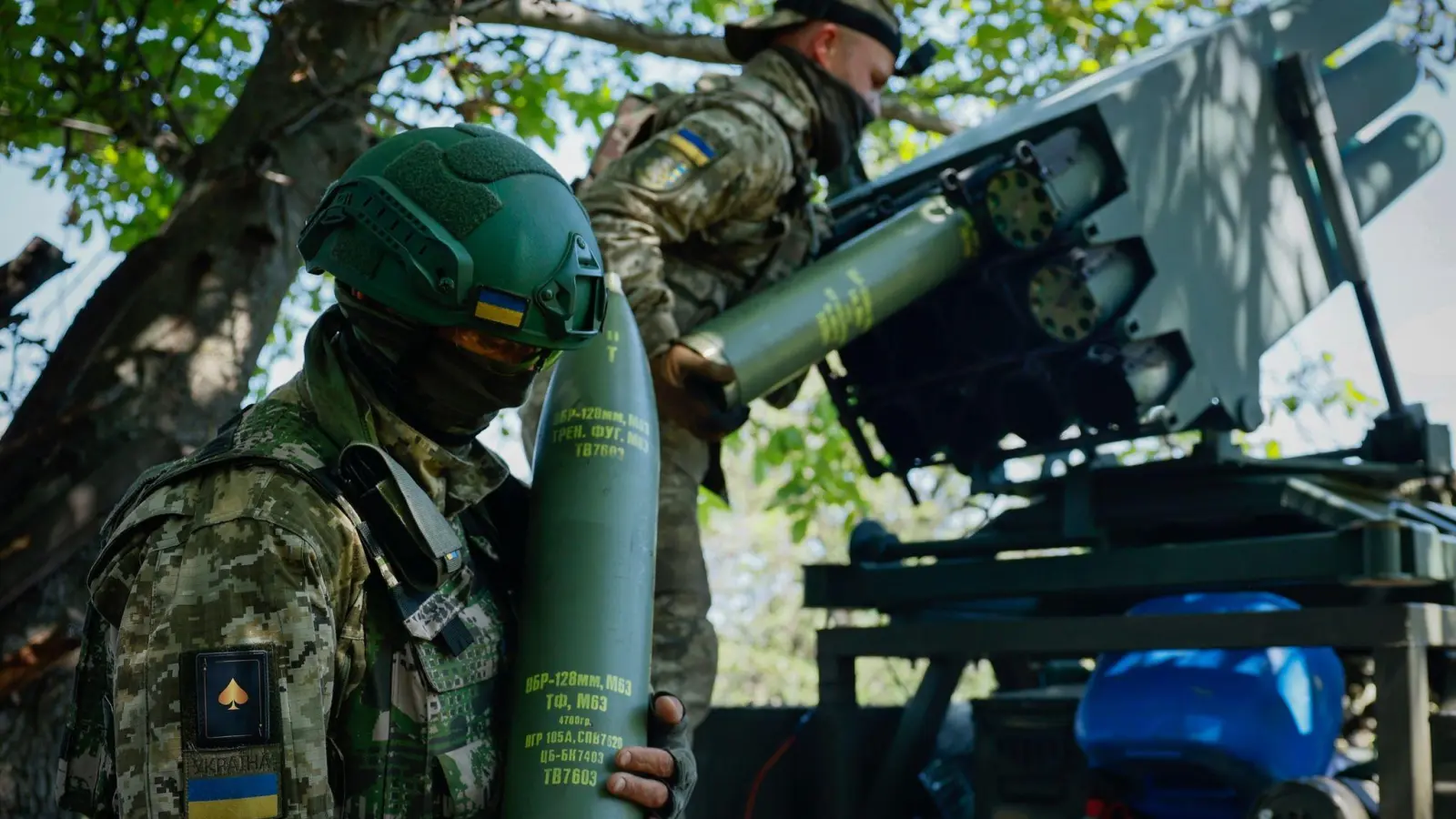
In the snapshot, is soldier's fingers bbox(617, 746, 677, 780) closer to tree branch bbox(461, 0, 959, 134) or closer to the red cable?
the red cable

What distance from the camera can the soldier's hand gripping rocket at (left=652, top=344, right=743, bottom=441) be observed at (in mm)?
3725

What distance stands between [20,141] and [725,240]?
304 cm

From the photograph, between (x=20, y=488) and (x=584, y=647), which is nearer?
(x=584, y=647)

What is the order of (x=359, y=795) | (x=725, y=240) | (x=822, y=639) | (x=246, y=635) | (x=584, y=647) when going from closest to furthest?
(x=246, y=635)
(x=359, y=795)
(x=584, y=647)
(x=725, y=240)
(x=822, y=639)

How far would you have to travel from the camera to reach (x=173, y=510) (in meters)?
2.08

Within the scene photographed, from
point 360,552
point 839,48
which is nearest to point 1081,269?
point 839,48

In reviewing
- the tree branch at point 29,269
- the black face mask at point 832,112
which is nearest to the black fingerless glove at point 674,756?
the tree branch at point 29,269

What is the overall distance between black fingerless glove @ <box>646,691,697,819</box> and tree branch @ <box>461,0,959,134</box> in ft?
11.2

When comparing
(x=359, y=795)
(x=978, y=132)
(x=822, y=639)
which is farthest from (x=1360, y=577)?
(x=359, y=795)

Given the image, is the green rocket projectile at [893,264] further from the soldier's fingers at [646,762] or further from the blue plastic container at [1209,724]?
the soldier's fingers at [646,762]

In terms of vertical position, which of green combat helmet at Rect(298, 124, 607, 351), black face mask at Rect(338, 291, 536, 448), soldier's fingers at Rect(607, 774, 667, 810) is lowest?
soldier's fingers at Rect(607, 774, 667, 810)

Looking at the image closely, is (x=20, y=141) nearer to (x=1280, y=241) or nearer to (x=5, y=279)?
(x=5, y=279)

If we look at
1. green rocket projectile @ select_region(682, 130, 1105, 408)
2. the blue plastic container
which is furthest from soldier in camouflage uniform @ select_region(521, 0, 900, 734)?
the blue plastic container

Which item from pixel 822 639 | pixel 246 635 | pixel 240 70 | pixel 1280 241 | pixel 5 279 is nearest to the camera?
pixel 246 635
